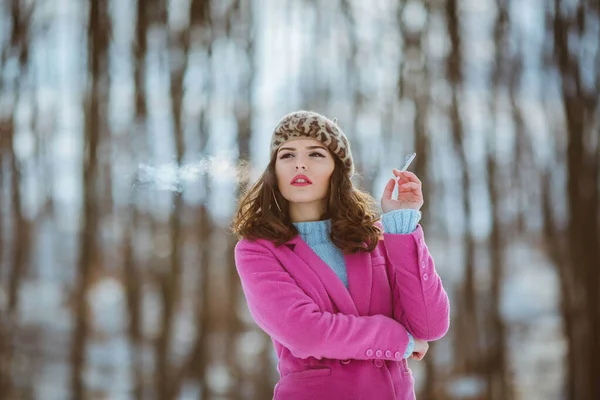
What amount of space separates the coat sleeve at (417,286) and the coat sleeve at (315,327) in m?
0.03

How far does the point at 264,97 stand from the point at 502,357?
133 cm

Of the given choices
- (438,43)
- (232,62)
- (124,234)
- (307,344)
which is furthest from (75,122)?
(307,344)

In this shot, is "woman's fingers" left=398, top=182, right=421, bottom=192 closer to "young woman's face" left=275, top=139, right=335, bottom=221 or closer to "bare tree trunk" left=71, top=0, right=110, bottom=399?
"young woman's face" left=275, top=139, right=335, bottom=221

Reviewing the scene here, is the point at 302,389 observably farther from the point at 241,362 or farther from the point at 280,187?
the point at 241,362

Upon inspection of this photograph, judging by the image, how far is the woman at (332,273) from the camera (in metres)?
0.90

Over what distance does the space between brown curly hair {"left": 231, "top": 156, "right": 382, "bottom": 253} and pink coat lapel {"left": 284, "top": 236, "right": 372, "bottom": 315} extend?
18 millimetres

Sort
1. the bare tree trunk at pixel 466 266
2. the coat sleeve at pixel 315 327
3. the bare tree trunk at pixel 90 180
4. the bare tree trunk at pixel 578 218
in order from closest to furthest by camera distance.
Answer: the coat sleeve at pixel 315 327 → the bare tree trunk at pixel 90 180 → the bare tree trunk at pixel 466 266 → the bare tree trunk at pixel 578 218

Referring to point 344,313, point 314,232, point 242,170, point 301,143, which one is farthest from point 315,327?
point 242,170

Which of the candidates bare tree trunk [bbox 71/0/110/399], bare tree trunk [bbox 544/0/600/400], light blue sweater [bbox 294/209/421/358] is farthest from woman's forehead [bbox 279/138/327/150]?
bare tree trunk [bbox 544/0/600/400]

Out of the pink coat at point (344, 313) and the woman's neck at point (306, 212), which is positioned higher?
the woman's neck at point (306, 212)

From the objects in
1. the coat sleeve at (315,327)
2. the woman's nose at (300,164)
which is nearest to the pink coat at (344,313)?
the coat sleeve at (315,327)

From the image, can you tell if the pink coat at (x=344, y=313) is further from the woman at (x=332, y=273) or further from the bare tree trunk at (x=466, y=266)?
the bare tree trunk at (x=466, y=266)

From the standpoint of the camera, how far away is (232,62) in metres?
2.33

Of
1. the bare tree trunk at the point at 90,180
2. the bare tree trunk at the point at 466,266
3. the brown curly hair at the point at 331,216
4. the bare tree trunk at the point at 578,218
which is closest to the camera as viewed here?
the brown curly hair at the point at 331,216
